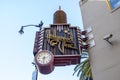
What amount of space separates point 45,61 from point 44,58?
22 cm

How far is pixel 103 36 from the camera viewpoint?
12680 millimetres

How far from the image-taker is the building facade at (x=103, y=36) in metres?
11.6

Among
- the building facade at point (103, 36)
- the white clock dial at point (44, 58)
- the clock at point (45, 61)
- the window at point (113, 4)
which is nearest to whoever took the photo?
the building facade at point (103, 36)

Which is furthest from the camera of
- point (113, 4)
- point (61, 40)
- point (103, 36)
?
point (61, 40)

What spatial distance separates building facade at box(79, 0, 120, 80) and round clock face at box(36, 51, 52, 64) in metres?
2.29

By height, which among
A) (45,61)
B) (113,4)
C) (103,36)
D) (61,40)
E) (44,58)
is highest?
(113,4)

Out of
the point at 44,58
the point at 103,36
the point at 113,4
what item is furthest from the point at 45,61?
the point at 113,4

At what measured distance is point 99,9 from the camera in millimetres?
14000

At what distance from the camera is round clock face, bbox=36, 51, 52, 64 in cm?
1273

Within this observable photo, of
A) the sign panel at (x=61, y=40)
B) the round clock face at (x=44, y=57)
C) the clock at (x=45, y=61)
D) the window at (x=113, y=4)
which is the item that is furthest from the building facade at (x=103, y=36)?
the round clock face at (x=44, y=57)

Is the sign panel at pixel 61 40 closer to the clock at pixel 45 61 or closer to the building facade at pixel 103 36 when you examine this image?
the clock at pixel 45 61

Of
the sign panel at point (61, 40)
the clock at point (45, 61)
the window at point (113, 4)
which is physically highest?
the window at point (113, 4)

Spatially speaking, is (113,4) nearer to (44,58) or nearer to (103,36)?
(103,36)

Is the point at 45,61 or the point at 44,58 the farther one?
the point at 44,58
